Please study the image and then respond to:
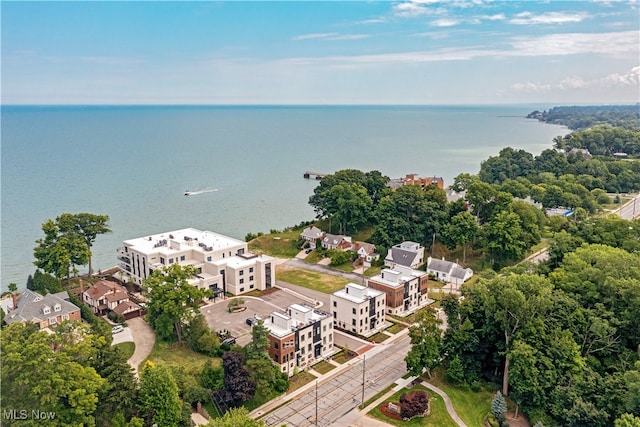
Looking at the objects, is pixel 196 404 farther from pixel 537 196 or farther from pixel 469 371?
pixel 537 196

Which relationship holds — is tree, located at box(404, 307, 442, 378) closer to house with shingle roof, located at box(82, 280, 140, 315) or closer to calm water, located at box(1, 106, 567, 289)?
house with shingle roof, located at box(82, 280, 140, 315)

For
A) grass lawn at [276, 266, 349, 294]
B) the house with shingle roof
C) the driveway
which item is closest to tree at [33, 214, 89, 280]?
the house with shingle roof

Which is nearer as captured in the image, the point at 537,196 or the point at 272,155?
the point at 537,196

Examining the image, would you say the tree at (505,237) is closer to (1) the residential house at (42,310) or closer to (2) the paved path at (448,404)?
(2) the paved path at (448,404)

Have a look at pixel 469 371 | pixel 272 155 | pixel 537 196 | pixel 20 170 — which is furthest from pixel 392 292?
pixel 272 155

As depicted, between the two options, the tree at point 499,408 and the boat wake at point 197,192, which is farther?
the boat wake at point 197,192

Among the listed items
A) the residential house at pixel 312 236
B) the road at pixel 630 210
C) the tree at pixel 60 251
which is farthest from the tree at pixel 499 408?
the road at pixel 630 210

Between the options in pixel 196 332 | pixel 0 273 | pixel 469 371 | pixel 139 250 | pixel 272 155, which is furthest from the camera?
pixel 272 155
